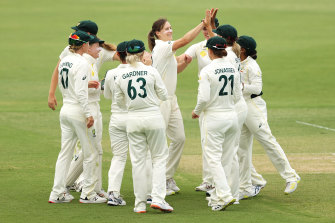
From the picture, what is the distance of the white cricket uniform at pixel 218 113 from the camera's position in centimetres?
960

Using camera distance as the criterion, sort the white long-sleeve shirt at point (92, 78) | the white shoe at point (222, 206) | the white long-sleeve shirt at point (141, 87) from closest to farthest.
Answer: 1. the white long-sleeve shirt at point (141, 87)
2. the white shoe at point (222, 206)
3. the white long-sleeve shirt at point (92, 78)

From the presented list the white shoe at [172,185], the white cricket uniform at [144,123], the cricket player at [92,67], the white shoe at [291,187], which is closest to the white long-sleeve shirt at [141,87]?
the white cricket uniform at [144,123]

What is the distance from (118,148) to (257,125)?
211 cm

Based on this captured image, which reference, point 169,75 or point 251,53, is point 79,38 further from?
point 251,53

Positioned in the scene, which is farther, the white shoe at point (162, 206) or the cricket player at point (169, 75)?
the cricket player at point (169, 75)

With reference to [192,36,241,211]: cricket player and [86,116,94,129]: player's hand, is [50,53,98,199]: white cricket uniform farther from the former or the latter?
[192,36,241,211]: cricket player

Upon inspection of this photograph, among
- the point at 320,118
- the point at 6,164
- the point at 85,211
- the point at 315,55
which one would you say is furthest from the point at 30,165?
the point at 315,55

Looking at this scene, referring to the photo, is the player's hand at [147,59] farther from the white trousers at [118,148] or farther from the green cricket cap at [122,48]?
the white trousers at [118,148]

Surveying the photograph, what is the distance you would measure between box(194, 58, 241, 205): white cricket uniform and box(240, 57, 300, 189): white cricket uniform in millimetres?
909

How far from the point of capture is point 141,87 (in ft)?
31.1

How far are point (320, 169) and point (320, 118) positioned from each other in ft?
21.1

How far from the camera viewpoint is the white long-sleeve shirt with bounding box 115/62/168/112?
373 inches

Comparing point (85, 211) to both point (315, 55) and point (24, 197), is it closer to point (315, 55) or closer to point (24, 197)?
point (24, 197)

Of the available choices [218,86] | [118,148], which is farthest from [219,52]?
[118,148]
